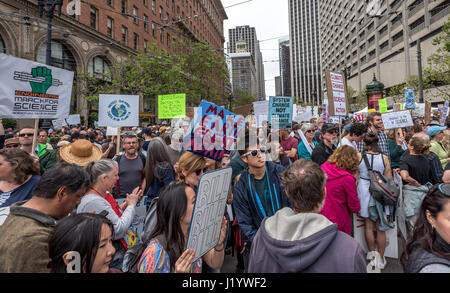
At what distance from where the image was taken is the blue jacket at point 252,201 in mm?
2842

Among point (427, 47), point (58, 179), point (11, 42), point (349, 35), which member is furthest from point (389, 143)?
point (349, 35)

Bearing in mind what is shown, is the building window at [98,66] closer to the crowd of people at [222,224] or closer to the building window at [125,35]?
the building window at [125,35]

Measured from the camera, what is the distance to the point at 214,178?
1777mm

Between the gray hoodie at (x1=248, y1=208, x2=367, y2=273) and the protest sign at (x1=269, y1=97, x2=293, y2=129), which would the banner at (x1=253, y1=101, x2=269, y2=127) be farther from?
the gray hoodie at (x1=248, y1=208, x2=367, y2=273)

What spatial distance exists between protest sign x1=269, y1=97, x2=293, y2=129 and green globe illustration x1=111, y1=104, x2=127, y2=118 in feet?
11.4

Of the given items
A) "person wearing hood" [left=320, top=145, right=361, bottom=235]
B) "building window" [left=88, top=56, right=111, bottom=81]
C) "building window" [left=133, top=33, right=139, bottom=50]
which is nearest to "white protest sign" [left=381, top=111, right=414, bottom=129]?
"person wearing hood" [left=320, top=145, right=361, bottom=235]

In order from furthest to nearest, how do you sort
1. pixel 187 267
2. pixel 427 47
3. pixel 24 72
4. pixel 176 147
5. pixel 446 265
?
1. pixel 427 47
2. pixel 176 147
3. pixel 24 72
4. pixel 187 267
5. pixel 446 265

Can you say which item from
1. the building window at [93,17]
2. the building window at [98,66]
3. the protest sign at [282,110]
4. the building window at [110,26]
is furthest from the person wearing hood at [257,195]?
the building window at [110,26]

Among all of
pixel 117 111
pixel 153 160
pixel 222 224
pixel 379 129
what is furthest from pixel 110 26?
pixel 222 224

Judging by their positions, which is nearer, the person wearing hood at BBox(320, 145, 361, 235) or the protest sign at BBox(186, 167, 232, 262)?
the protest sign at BBox(186, 167, 232, 262)

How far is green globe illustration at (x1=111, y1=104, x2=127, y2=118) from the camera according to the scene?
6.38 metres

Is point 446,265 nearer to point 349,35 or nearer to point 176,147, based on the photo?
point 176,147

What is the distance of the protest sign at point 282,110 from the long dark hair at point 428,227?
4.41m

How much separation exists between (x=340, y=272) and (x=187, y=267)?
2.79ft
